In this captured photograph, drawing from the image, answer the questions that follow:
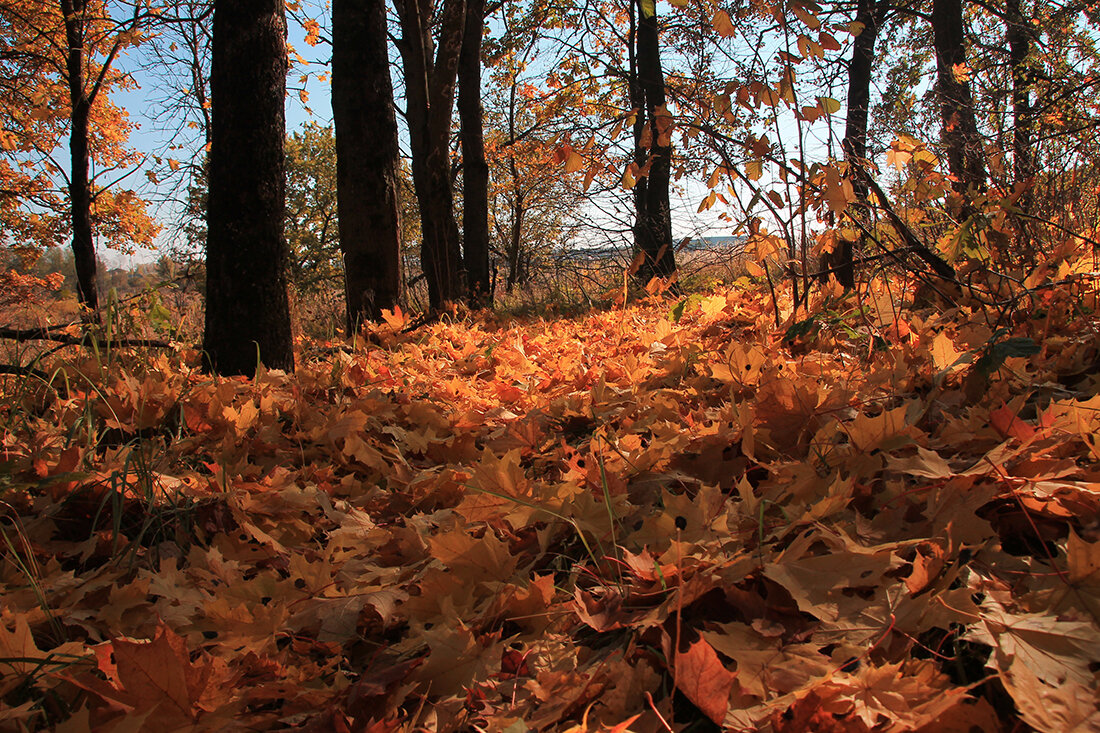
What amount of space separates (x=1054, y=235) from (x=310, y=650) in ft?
11.4

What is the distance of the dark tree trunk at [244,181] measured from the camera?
2.56 meters

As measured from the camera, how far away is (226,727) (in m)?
0.78

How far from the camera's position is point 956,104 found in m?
3.54

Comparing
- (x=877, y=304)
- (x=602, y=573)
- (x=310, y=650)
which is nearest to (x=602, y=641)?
(x=602, y=573)

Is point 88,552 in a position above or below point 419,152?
below

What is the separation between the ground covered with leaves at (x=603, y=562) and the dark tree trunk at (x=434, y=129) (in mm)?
5157

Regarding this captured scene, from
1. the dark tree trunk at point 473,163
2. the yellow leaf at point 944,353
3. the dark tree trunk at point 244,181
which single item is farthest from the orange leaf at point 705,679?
the dark tree trunk at point 473,163

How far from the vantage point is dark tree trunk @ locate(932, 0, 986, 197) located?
303 centimetres

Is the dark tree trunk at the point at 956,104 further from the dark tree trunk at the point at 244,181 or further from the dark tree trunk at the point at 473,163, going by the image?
the dark tree trunk at the point at 473,163

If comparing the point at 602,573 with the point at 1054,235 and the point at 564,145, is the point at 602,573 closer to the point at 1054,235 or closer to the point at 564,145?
the point at 564,145

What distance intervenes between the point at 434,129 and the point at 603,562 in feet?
23.8

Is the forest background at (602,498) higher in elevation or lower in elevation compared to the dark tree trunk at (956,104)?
lower

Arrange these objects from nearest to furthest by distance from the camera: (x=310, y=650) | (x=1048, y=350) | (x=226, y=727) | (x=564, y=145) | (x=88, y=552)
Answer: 1. (x=226, y=727)
2. (x=310, y=650)
3. (x=88, y=552)
4. (x=1048, y=350)
5. (x=564, y=145)

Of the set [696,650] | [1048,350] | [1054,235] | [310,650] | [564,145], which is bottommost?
[310,650]
